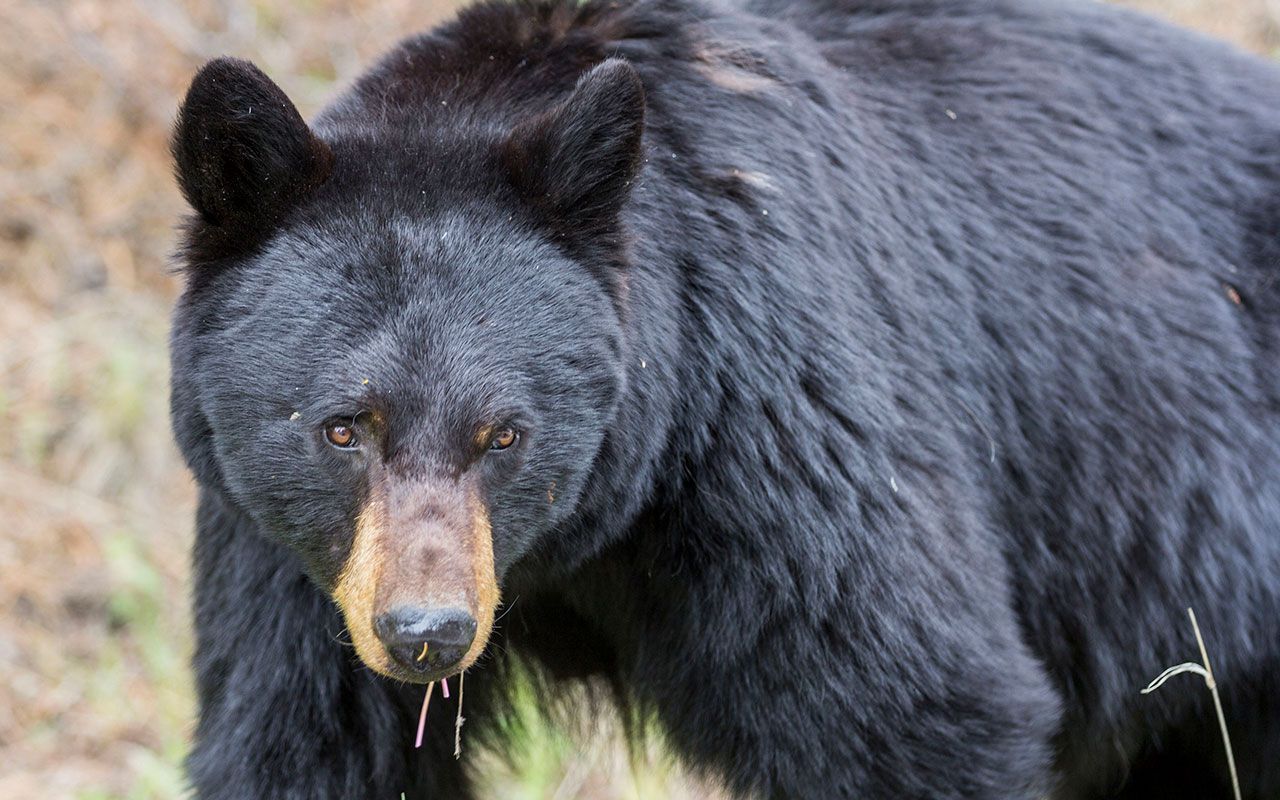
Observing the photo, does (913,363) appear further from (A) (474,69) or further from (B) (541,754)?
(B) (541,754)

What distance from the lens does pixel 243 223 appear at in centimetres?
289

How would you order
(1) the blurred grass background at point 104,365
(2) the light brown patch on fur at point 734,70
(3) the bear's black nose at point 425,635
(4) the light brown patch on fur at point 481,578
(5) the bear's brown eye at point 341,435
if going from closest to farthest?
(3) the bear's black nose at point 425,635 → (4) the light brown patch on fur at point 481,578 → (5) the bear's brown eye at point 341,435 → (2) the light brown patch on fur at point 734,70 → (1) the blurred grass background at point 104,365

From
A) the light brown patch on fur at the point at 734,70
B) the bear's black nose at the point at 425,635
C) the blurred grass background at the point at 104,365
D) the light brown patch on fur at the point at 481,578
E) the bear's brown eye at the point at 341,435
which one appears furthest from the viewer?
the blurred grass background at the point at 104,365

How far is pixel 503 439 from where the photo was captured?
2811mm

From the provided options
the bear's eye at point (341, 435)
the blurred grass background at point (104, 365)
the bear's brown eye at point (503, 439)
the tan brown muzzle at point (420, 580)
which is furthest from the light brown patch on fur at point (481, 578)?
the blurred grass background at point (104, 365)

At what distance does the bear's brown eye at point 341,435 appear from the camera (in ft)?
9.02

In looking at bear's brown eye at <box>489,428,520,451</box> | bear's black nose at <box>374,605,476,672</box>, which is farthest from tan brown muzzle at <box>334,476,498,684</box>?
bear's brown eye at <box>489,428,520,451</box>

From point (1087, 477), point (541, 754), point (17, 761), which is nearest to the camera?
point (1087, 477)

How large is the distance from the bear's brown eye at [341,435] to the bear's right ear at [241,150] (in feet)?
1.39


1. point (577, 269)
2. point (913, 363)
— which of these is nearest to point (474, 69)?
point (577, 269)

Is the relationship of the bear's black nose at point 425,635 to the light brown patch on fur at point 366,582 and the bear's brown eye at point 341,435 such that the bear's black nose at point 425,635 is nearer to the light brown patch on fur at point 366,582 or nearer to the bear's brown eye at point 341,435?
the light brown patch on fur at point 366,582

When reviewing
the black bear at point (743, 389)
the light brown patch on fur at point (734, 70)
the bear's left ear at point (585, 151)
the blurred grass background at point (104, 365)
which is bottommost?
the blurred grass background at point (104, 365)

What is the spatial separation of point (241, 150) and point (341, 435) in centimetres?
54

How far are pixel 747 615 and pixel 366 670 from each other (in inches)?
30.2
